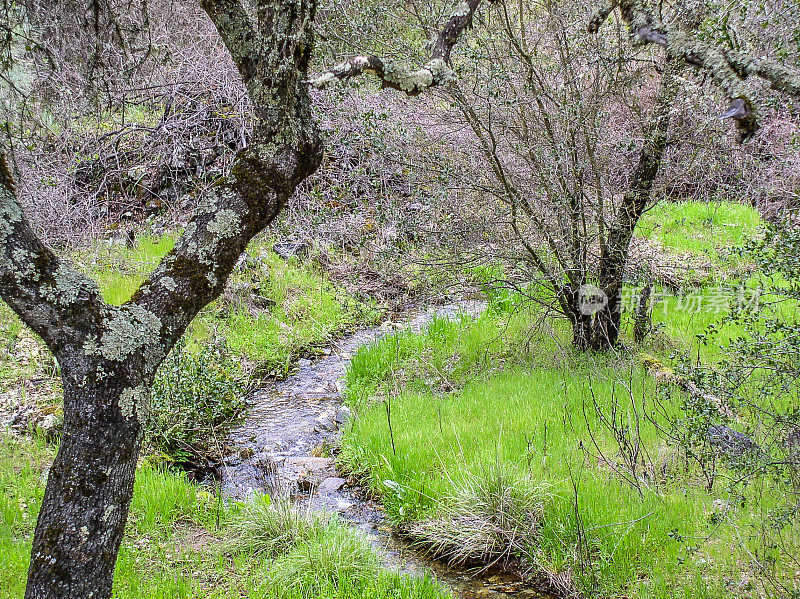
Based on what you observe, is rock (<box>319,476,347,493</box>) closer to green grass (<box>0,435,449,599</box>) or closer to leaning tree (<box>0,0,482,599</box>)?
green grass (<box>0,435,449,599</box>)

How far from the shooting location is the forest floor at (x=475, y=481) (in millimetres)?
3957

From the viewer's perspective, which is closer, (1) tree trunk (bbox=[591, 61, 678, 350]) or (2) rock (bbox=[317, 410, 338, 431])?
(1) tree trunk (bbox=[591, 61, 678, 350])

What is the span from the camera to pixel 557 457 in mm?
5066

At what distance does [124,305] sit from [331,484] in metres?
3.39

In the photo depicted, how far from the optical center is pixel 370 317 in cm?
995

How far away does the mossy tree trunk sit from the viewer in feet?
8.45

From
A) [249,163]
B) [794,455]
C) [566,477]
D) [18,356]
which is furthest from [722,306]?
[18,356]

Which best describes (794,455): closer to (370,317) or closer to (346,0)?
(346,0)

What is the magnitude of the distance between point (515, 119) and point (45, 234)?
6549 mm

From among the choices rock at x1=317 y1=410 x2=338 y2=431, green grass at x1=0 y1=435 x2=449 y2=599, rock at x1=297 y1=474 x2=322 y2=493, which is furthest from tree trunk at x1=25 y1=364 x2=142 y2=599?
rock at x1=317 y1=410 x2=338 y2=431

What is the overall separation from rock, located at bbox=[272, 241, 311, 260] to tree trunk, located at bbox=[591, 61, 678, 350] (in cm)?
582

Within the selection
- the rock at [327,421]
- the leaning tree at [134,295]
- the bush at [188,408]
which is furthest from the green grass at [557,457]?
the leaning tree at [134,295]

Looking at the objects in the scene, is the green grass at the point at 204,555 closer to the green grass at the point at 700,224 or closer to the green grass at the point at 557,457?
the green grass at the point at 557,457

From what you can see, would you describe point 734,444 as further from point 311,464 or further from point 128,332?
point 311,464
